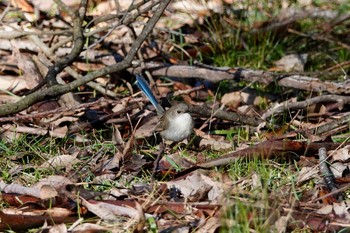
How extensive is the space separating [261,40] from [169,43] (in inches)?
31.4

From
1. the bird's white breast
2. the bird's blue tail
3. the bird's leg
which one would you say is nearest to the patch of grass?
the bird's leg

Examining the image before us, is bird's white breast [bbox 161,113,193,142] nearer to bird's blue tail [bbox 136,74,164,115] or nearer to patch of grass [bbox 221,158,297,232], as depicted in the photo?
bird's blue tail [bbox 136,74,164,115]

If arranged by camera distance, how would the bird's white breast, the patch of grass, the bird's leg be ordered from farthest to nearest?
the bird's white breast
the bird's leg
the patch of grass

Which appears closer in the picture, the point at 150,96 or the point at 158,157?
the point at 158,157

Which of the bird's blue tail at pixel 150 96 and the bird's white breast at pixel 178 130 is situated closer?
the bird's white breast at pixel 178 130

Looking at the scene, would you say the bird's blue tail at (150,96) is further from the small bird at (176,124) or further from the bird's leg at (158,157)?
the bird's leg at (158,157)

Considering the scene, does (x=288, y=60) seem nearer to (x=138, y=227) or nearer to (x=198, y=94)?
(x=198, y=94)

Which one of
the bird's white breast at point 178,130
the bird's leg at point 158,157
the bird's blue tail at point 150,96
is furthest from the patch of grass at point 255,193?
the bird's blue tail at point 150,96

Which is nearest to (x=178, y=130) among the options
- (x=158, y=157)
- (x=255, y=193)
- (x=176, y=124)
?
(x=176, y=124)

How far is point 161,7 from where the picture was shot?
5066mm

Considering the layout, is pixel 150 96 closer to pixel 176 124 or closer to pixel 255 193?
pixel 176 124

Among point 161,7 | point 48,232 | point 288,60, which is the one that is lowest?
point 288,60

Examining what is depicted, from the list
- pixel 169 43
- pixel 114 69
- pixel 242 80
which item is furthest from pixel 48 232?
pixel 169 43

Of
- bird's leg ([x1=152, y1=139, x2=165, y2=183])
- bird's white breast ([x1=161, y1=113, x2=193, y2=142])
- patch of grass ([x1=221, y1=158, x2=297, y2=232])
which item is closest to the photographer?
patch of grass ([x1=221, y1=158, x2=297, y2=232])
